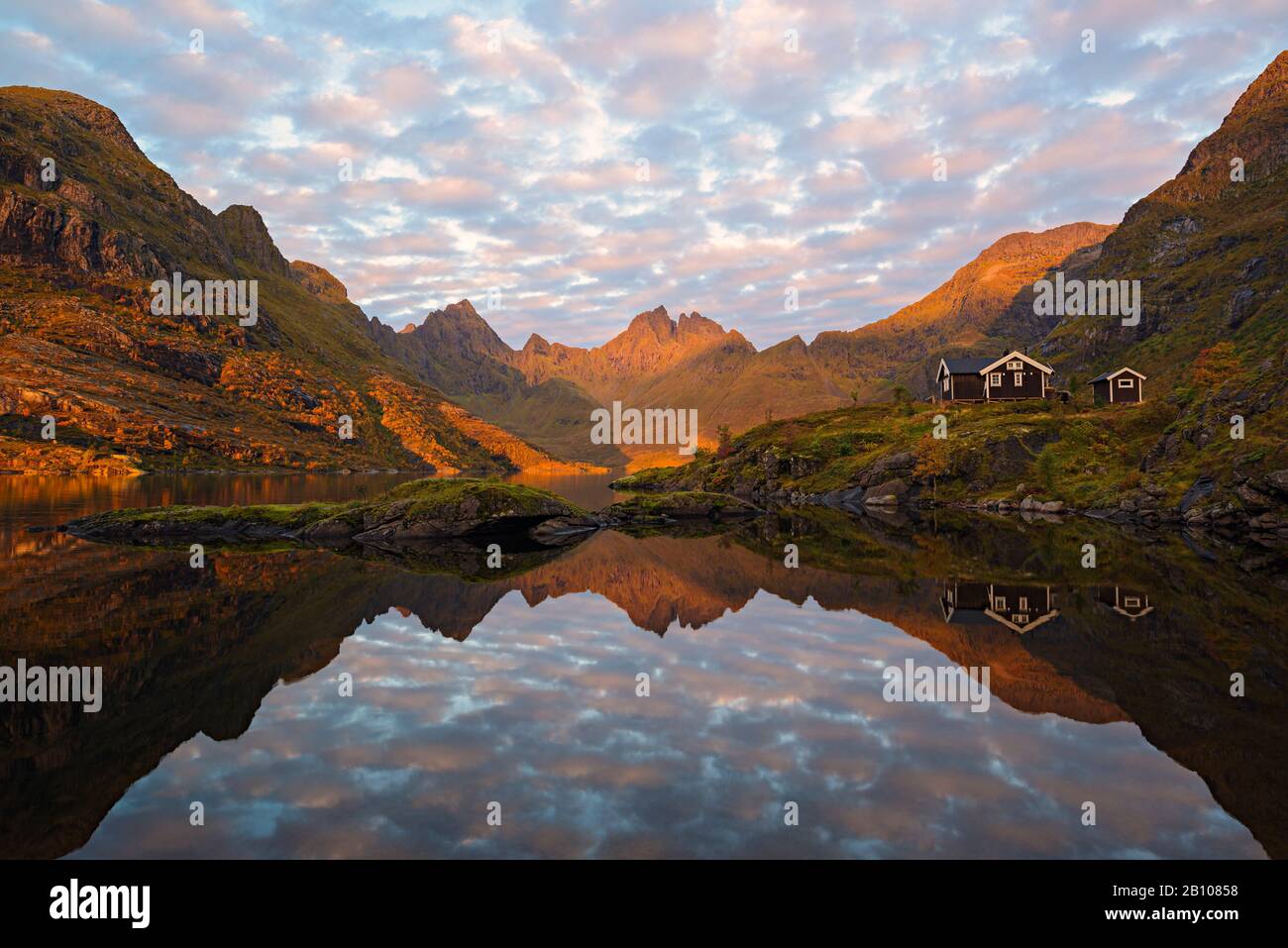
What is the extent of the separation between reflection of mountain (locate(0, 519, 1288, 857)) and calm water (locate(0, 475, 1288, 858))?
102 millimetres

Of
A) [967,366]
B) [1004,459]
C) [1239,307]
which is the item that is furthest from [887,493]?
[1239,307]

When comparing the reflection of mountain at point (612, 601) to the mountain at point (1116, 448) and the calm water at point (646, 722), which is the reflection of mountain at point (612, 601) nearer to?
the calm water at point (646, 722)

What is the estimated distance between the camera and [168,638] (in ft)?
64.8

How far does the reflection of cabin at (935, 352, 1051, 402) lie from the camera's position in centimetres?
11138

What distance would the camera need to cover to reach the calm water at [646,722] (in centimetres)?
916

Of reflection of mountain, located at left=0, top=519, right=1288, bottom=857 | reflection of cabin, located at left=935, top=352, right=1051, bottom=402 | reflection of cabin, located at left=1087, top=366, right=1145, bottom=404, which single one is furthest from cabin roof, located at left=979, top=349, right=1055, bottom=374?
reflection of mountain, located at left=0, top=519, right=1288, bottom=857

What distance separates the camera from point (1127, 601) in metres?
24.2

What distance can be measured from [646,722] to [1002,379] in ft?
384

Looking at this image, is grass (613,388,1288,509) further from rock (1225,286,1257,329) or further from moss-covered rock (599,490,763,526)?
rock (1225,286,1257,329)

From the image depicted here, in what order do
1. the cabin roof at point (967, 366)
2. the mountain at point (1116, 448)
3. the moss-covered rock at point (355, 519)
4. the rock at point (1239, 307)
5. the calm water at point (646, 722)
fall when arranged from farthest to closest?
the rock at point (1239, 307) → the cabin roof at point (967, 366) → the mountain at point (1116, 448) → the moss-covered rock at point (355, 519) → the calm water at point (646, 722)

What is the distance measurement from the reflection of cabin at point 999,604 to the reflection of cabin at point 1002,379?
315ft

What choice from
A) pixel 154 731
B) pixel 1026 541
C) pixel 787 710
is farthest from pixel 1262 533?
pixel 154 731

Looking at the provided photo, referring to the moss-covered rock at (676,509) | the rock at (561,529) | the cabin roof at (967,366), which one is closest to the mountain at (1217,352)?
the cabin roof at (967,366)
